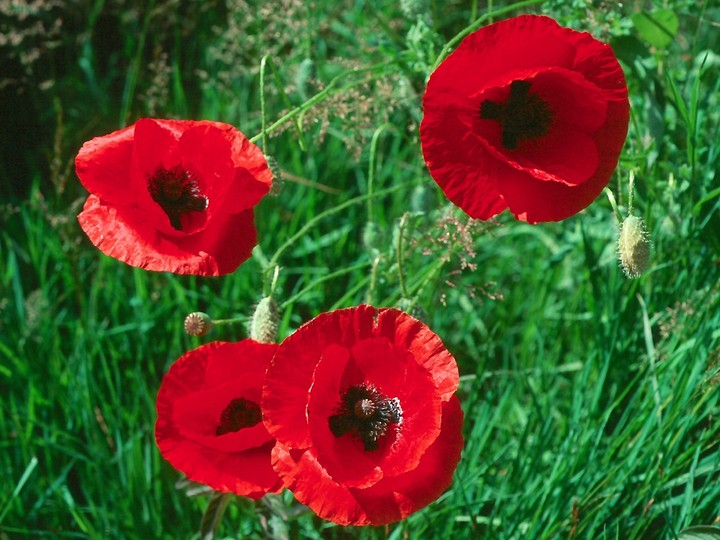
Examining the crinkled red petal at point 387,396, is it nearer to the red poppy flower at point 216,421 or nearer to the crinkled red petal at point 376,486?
the crinkled red petal at point 376,486

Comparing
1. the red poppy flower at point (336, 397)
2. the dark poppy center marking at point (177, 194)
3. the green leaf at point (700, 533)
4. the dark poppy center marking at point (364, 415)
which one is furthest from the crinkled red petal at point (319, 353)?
the green leaf at point (700, 533)

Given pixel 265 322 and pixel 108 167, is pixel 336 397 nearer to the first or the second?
pixel 265 322

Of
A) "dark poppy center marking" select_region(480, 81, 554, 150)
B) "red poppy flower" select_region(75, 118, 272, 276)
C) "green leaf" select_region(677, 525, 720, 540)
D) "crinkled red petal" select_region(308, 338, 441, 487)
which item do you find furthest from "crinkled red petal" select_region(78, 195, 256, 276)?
"green leaf" select_region(677, 525, 720, 540)

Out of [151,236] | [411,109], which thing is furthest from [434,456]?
[411,109]

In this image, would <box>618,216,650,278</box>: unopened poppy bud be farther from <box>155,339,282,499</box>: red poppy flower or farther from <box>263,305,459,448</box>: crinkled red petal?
<box>155,339,282,499</box>: red poppy flower

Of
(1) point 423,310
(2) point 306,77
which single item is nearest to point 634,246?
(1) point 423,310
